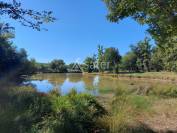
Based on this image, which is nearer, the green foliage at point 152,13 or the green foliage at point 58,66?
the green foliage at point 152,13

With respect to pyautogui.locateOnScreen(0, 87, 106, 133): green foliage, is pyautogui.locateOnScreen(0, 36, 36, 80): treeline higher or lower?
higher

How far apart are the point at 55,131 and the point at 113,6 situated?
515 centimetres

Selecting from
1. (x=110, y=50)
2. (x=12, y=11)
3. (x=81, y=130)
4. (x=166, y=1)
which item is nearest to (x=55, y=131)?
(x=81, y=130)

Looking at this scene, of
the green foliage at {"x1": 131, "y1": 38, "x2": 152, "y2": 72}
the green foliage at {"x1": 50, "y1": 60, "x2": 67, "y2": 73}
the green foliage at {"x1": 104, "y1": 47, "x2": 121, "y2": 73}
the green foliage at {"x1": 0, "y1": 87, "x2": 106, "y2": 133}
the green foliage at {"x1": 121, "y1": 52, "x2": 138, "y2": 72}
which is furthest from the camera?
the green foliage at {"x1": 50, "y1": 60, "x2": 67, "y2": 73}

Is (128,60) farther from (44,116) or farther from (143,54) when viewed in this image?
(44,116)

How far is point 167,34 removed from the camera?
10414 millimetres

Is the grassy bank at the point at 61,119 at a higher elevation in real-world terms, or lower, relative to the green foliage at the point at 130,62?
lower

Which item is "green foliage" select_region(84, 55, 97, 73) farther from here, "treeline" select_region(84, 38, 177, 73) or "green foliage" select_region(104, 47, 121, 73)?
"green foliage" select_region(104, 47, 121, 73)

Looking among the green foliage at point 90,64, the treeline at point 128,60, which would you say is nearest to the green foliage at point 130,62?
the treeline at point 128,60

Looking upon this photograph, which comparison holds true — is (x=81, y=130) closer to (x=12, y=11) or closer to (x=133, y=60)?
(x=12, y=11)

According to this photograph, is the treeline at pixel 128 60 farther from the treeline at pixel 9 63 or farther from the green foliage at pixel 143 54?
the treeline at pixel 9 63

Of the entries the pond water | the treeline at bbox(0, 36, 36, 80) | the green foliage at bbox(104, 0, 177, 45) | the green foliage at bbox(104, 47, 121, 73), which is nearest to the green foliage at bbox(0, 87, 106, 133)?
the green foliage at bbox(104, 0, 177, 45)

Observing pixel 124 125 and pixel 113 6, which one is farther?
pixel 113 6

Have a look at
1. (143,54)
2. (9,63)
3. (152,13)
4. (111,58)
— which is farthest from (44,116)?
(111,58)
